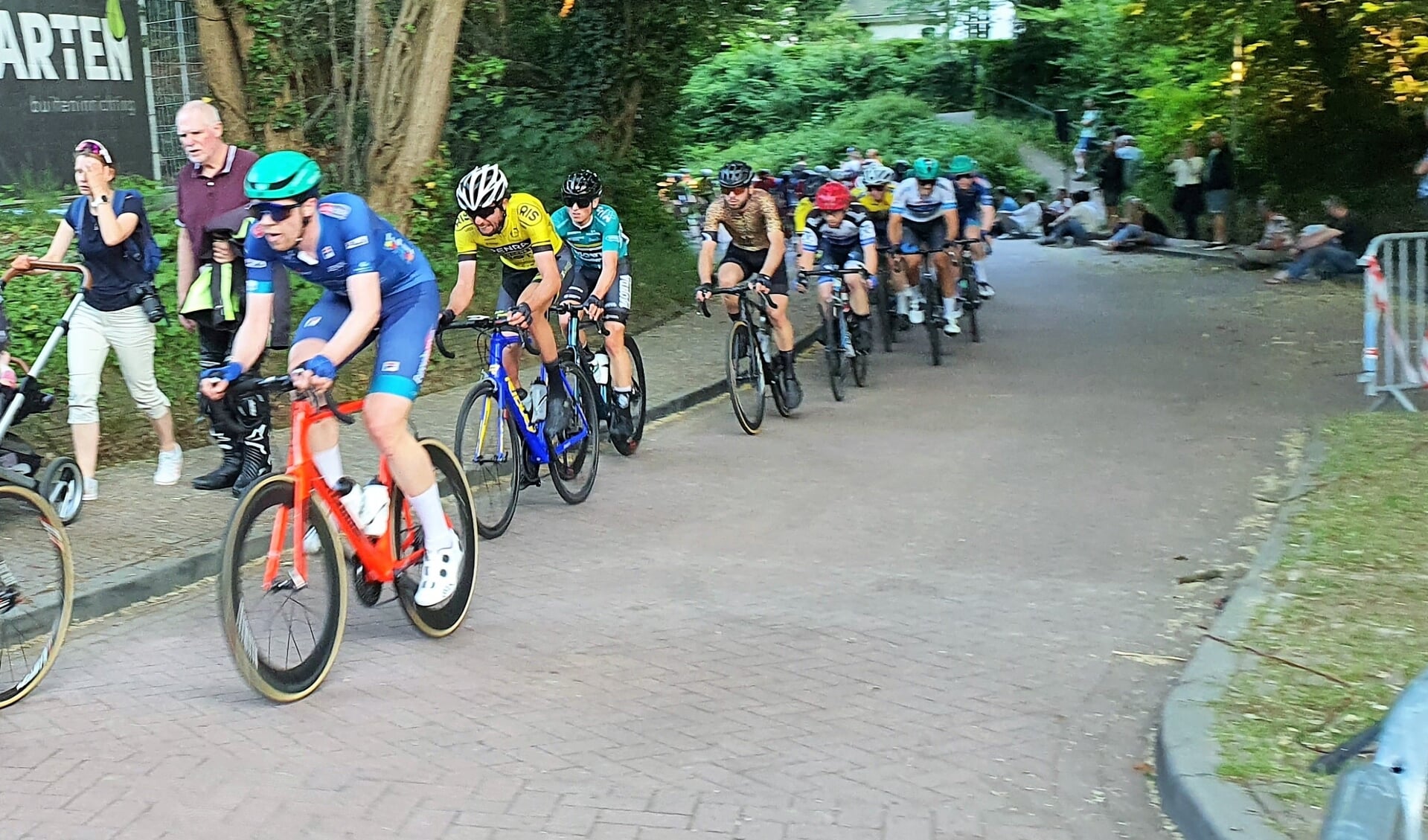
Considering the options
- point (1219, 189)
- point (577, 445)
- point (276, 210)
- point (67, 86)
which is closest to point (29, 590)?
point (276, 210)

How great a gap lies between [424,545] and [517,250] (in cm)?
305

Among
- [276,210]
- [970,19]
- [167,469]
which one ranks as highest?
[970,19]

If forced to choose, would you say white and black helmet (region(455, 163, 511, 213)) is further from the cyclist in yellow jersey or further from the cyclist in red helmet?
the cyclist in red helmet

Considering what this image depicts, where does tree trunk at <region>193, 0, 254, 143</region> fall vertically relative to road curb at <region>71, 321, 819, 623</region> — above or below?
above

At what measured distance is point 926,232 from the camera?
15906 mm

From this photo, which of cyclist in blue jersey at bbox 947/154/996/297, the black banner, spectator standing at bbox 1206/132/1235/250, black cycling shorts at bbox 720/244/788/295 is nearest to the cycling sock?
black cycling shorts at bbox 720/244/788/295

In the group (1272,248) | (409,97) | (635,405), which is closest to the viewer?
(635,405)

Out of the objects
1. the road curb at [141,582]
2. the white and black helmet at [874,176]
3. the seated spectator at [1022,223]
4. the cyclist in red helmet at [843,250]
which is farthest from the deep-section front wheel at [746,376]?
the seated spectator at [1022,223]

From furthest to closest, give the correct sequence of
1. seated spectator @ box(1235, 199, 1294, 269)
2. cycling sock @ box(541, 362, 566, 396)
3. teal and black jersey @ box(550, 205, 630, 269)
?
seated spectator @ box(1235, 199, 1294, 269) → teal and black jersey @ box(550, 205, 630, 269) → cycling sock @ box(541, 362, 566, 396)

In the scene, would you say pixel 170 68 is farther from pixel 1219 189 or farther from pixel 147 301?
pixel 1219 189

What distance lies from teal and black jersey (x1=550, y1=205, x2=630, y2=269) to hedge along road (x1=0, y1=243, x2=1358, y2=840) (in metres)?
1.41

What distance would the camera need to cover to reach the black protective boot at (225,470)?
8297mm

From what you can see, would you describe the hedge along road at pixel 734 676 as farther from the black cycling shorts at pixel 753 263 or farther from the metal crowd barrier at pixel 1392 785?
the black cycling shorts at pixel 753 263

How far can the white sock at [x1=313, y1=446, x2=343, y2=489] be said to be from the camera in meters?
5.82
